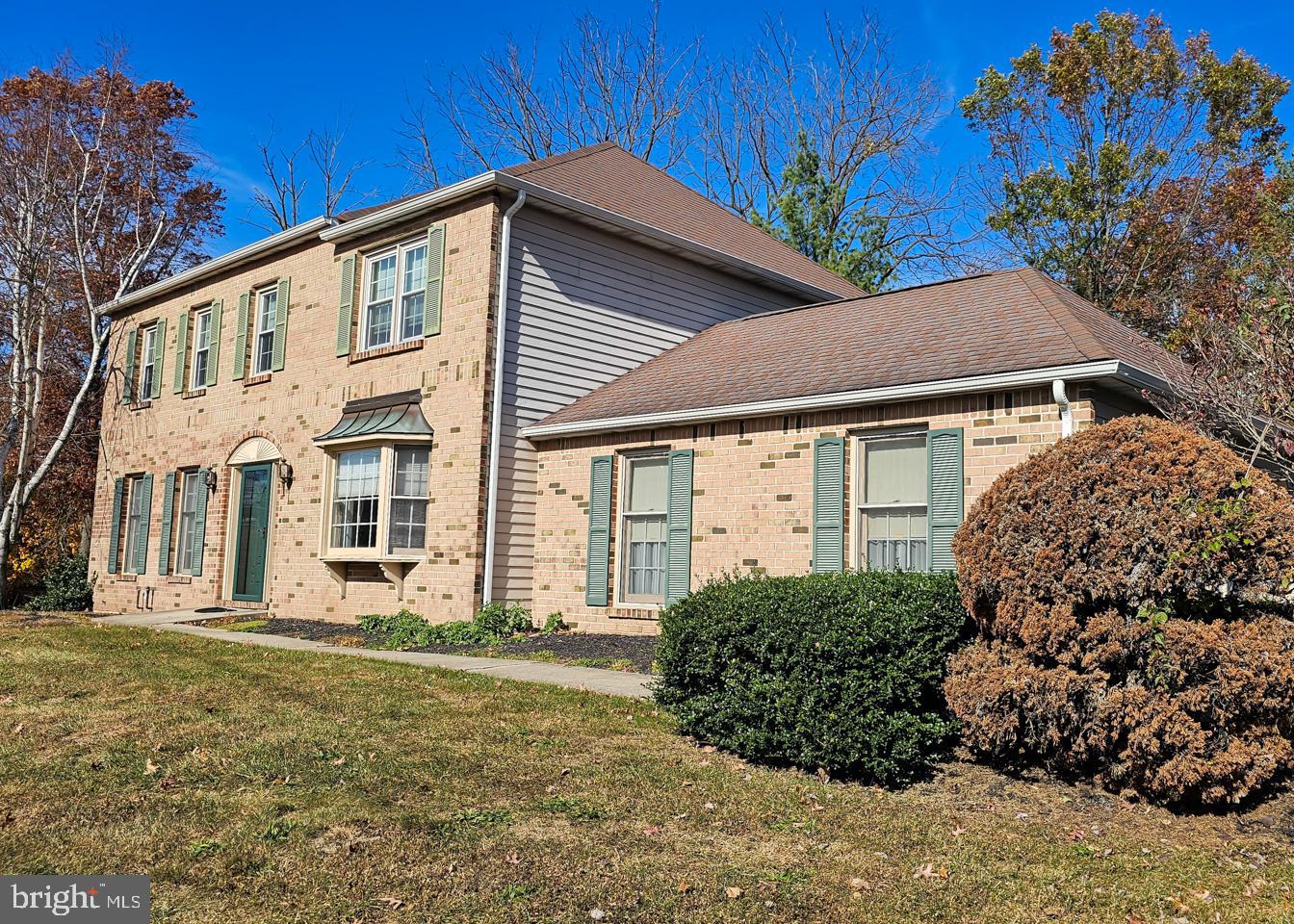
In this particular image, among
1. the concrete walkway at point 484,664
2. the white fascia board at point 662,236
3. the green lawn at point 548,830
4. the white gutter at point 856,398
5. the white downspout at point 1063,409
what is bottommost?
the green lawn at point 548,830

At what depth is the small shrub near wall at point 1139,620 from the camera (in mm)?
5699

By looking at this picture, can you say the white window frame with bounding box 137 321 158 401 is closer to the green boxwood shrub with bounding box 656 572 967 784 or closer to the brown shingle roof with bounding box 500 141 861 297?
the brown shingle roof with bounding box 500 141 861 297

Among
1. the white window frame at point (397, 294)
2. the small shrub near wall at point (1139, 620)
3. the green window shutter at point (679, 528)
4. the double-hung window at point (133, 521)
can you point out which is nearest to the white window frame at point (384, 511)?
the white window frame at point (397, 294)

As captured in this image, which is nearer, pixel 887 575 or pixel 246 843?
pixel 246 843

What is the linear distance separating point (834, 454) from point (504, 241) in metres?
5.59

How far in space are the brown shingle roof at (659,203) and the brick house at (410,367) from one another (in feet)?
0.25

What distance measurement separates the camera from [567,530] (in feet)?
45.7

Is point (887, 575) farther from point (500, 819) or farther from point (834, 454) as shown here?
A: point (834, 454)

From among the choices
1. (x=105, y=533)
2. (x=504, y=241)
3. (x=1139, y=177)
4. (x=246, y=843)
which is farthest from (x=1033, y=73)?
(x=246, y=843)

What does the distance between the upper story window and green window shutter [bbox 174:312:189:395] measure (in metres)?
0.92

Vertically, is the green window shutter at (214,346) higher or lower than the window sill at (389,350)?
higher

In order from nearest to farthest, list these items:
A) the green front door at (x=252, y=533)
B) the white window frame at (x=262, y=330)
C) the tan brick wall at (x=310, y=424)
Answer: the tan brick wall at (x=310, y=424) → the green front door at (x=252, y=533) → the white window frame at (x=262, y=330)

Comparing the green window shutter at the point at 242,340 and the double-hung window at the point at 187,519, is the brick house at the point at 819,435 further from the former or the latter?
the double-hung window at the point at 187,519

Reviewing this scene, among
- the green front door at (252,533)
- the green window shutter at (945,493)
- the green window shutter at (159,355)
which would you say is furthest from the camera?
the green window shutter at (159,355)
